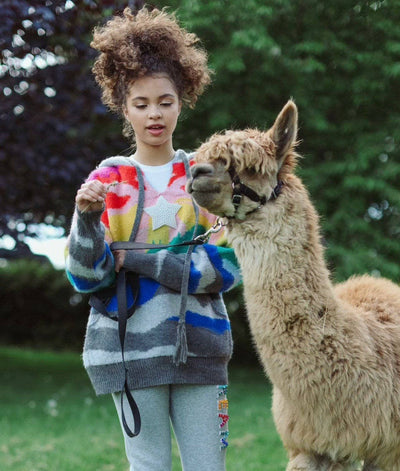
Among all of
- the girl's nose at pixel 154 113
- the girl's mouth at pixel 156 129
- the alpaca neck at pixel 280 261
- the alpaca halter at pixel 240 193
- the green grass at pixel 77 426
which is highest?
the girl's nose at pixel 154 113

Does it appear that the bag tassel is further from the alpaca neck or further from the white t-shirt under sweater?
the white t-shirt under sweater

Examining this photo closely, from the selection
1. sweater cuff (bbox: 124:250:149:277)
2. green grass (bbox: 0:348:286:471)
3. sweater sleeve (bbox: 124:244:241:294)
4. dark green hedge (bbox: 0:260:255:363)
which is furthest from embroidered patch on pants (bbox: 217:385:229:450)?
dark green hedge (bbox: 0:260:255:363)

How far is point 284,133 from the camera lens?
Answer: 254 centimetres

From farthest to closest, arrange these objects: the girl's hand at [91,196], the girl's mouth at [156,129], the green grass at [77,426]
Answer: the green grass at [77,426] → the girl's mouth at [156,129] → the girl's hand at [91,196]

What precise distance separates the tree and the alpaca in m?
4.90

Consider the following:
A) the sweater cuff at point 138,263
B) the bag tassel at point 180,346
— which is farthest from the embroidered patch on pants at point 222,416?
the sweater cuff at point 138,263

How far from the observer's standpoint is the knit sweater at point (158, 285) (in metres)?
2.54

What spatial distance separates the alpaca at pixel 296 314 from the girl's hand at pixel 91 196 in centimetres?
29

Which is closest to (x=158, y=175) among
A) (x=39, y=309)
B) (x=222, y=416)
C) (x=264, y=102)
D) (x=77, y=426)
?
(x=222, y=416)

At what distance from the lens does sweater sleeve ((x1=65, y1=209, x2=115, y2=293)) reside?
2.42 m

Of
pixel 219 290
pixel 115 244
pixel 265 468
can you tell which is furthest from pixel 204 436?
pixel 265 468

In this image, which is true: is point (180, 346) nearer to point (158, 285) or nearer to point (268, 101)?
point (158, 285)

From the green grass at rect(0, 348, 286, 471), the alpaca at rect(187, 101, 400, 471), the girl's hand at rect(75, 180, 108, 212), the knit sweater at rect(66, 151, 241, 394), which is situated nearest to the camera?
the girl's hand at rect(75, 180, 108, 212)

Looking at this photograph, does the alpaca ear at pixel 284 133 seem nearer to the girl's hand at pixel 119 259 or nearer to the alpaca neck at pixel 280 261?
the alpaca neck at pixel 280 261
